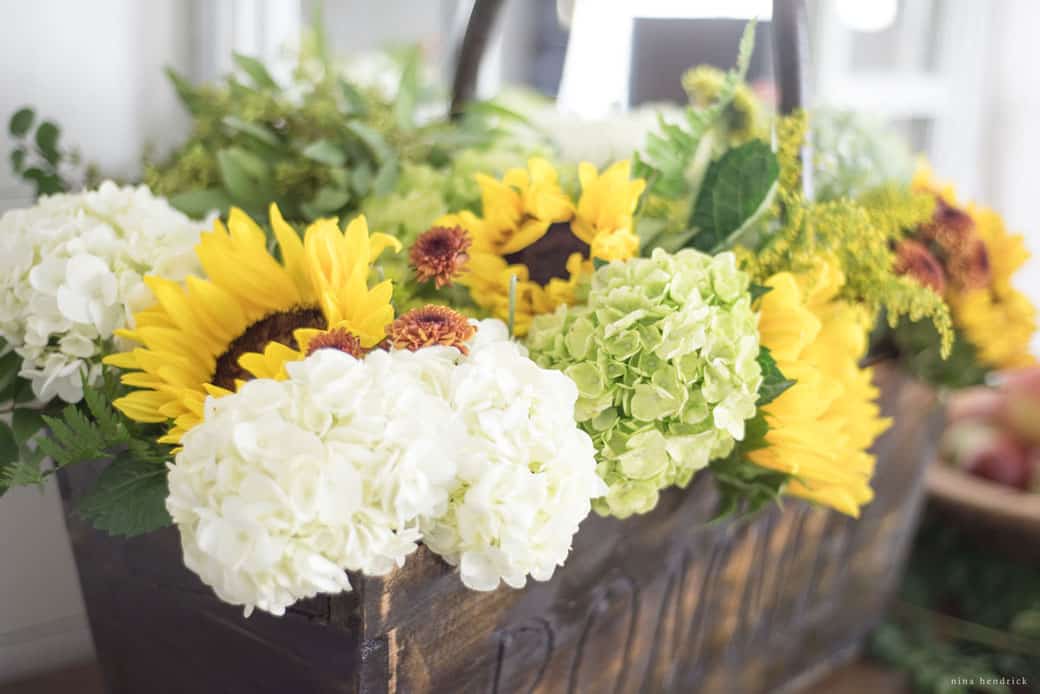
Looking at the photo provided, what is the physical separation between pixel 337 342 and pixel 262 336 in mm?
94

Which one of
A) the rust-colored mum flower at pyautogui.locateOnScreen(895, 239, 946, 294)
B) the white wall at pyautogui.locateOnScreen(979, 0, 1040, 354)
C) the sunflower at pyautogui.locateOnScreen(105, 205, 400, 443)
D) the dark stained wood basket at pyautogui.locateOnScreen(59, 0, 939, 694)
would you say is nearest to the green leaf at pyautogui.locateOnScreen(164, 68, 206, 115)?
the dark stained wood basket at pyautogui.locateOnScreen(59, 0, 939, 694)

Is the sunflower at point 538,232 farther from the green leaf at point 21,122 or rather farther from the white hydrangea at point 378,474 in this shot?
the green leaf at point 21,122

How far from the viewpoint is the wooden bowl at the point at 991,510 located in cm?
94

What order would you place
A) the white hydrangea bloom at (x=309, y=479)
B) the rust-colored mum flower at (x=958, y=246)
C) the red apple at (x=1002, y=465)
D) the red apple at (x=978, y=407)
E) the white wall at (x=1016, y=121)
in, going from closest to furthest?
the white hydrangea bloom at (x=309, y=479), the rust-colored mum flower at (x=958, y=246), the red apple at (x=1002, y=465), the red apple at (x=978, y=407), the white wall at (x=1016, y=121)

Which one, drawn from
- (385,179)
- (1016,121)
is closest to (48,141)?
(385,179)

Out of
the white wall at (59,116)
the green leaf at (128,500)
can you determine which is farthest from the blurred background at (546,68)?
the green leaf at (128,500)

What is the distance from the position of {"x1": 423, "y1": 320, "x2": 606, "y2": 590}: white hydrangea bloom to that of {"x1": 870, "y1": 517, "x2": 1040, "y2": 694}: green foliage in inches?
24.7

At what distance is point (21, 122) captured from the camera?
0.66 m

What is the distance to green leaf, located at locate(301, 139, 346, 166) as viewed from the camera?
0.69 m

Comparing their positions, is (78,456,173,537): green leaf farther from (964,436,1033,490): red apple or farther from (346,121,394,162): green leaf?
(964,436,1033,490): red apple

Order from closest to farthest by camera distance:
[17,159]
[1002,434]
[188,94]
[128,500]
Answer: [128,500] → [17,159] → [188,94] → [1002,434]

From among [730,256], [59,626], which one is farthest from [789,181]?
[59,626]

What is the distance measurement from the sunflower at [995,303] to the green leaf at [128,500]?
2.19 feet

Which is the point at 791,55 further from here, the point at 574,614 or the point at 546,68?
the point at 546,68
